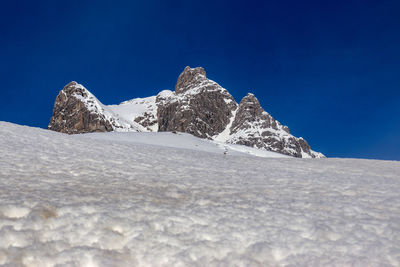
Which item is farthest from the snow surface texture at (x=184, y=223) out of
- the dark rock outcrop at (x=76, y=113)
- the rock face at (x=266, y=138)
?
the rock face at (x=266, y=138)

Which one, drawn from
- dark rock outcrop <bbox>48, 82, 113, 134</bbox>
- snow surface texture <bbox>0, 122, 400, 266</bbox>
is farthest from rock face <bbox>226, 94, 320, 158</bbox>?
snow surface texture <bbox>0, 122, 400, 266</bbox>

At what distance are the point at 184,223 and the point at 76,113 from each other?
177m

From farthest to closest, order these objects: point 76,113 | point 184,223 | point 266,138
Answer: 1. point 266,138
2. point 76,113
3. point 184,223

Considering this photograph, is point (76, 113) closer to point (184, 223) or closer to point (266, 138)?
point (266, 138)

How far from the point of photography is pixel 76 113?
163625 mm

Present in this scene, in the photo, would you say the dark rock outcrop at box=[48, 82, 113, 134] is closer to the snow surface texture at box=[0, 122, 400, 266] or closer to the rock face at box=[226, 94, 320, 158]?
the rock face at box=[226, 94, 320, 158]

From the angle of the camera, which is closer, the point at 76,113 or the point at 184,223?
the point at 184,223

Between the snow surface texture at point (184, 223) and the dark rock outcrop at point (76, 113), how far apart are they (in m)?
157

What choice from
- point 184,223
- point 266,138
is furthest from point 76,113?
point 184,223

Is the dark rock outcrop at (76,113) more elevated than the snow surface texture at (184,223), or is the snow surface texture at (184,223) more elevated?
the dark rock outcrop at (76,113)

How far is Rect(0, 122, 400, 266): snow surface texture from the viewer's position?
2752 millimetres

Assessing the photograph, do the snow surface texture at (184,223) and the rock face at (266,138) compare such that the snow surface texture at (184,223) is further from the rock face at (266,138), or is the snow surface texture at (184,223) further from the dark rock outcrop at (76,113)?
the rock face at (266,138)

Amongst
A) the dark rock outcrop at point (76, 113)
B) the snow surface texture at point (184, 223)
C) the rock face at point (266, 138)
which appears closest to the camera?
the snow surface texture at point (184, 223)

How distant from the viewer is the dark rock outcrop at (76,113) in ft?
514
